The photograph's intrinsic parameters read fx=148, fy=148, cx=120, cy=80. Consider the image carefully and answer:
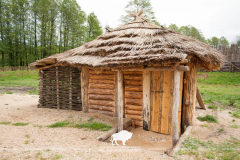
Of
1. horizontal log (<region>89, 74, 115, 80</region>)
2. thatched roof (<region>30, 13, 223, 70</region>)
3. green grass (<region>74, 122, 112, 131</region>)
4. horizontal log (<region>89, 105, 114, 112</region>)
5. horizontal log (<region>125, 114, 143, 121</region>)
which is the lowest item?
green grass (<region>74, 122, 112, 131</region>)

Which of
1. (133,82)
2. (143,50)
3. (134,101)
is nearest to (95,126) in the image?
(134,101)

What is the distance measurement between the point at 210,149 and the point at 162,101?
2.14 metres

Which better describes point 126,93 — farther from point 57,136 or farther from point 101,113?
point 57,136

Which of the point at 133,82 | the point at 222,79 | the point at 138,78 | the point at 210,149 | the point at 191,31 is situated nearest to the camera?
the point at 210,149

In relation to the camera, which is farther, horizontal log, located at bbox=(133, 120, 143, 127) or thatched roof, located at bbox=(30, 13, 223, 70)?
horizontal log, located at bbox=(133, 120, 143, 127)

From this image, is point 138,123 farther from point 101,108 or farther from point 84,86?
point 84,86

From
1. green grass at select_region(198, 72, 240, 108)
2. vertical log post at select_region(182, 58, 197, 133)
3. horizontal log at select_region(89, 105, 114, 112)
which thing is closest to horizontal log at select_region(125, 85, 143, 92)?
horizontal log at select_region(89, 105, 114, 112)

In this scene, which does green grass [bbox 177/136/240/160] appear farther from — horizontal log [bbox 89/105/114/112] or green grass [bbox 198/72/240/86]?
green grass [bbox 198/72/240/86]

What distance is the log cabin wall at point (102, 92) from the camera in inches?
265

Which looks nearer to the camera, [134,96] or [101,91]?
[134,96]

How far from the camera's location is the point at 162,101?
18.1ft

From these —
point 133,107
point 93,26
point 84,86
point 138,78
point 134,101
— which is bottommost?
point 133,107

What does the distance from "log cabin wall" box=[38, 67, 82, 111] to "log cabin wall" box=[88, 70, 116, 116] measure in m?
0.75

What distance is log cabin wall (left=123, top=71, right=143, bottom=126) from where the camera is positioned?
6023 mm
